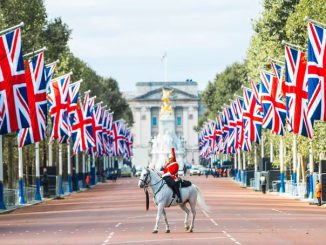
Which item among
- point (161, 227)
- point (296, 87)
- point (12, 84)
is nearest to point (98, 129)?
point (296, 87)

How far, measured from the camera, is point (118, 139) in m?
146

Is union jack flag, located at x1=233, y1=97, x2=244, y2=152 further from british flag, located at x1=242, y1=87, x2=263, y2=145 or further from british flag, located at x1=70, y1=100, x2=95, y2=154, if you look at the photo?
british flag, located at x1=70, y1=100, x2=95, y2=154

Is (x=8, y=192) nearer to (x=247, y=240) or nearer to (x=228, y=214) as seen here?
(x=228, y=214)

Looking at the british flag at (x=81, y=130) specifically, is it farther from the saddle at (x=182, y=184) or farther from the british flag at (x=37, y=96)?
the saddle at (x=182, y=184)

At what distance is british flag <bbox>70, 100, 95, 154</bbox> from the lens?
88.5m

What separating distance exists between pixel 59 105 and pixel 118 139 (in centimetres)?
7095

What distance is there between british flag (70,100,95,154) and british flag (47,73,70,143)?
11.8m

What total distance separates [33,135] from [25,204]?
493 inches

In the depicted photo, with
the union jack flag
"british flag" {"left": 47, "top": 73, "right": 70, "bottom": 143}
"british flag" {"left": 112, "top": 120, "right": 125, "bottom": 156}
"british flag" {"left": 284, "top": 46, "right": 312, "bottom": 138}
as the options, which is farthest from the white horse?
"british flag" {"left": 112, "top": 120, "right": 125, "bottom": 156}

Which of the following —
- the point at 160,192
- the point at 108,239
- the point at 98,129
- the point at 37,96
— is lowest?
the point at 108,239

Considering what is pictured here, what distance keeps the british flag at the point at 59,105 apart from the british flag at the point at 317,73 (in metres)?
29.7

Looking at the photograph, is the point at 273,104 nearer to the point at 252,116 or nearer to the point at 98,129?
the point at 252,116

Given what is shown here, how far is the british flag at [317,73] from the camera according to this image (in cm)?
4662

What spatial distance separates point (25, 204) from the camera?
7262cm
